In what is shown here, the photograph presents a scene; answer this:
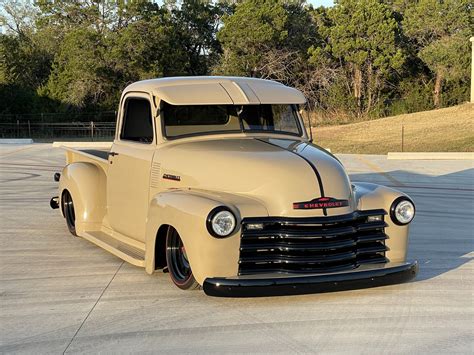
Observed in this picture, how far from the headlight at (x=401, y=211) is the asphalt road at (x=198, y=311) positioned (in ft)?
2.29

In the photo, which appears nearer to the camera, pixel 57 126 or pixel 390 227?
pixel 390 227

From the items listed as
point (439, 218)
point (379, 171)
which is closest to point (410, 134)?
point (379, 171)

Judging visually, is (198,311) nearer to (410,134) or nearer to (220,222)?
(220,222)

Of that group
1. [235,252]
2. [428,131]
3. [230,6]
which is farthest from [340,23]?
[235,252]

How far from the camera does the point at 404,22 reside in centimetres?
4241

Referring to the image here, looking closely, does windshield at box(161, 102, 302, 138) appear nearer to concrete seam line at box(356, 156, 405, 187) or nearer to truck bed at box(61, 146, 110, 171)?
truck bed at box(61, 146, 110, 171)

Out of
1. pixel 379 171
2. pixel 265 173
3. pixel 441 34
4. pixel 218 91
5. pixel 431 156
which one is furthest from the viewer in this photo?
pixel 441 34

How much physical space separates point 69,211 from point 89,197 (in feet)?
3.10

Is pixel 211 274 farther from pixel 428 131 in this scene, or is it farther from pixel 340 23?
pixel 340 23

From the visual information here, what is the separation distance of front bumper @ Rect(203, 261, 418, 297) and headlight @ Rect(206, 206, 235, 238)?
382mm

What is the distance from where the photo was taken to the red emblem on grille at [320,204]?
5.40 m

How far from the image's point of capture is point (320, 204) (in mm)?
5457

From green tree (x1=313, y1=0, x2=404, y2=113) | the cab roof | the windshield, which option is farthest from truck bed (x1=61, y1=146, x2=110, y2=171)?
green tree (x1=313, y1=0, x2=404, y2=113)

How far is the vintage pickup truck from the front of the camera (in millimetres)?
5254
